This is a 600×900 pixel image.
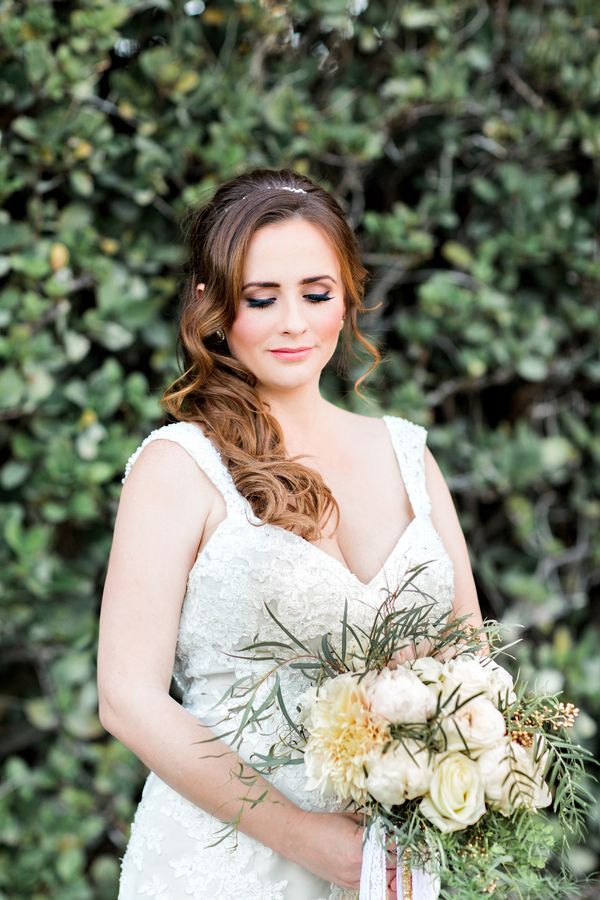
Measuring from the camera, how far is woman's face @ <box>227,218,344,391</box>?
2.04m

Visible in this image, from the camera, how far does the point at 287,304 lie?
2035 mm

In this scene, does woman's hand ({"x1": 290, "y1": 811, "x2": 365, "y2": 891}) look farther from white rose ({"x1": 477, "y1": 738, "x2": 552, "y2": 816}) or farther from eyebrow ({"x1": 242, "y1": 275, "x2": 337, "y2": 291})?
eyebrow ({"x1": 242, "y1": 275, "x2": 337, "y2": 291})

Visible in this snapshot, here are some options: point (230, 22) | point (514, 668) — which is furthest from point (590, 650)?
point (230, 22)

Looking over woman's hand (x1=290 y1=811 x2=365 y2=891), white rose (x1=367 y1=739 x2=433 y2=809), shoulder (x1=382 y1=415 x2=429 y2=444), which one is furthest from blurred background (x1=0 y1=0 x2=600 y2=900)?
white rose (x1=367 y1=739 x2=433 y2=809)

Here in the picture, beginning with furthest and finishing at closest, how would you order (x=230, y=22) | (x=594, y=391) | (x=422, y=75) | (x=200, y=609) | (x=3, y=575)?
(x=594, y=391) < (x=422, y=75) < (x=230, y=22) < (x=3, y=575) < (x=200, y=609)

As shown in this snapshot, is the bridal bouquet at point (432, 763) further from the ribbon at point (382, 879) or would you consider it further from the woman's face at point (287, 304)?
the woman's face at point (287, 304)

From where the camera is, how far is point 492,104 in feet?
11.3

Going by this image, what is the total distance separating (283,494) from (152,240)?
1.43 meters

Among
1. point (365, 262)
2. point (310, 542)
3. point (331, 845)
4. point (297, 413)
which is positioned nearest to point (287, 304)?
point (297, 413)

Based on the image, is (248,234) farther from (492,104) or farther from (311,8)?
(492,104)

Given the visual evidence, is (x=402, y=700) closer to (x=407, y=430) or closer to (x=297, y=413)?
(x=297, y=413)

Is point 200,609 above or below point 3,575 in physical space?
above

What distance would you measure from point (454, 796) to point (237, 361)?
106 centimetres

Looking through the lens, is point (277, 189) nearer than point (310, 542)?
No
